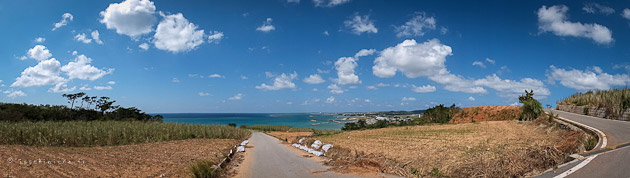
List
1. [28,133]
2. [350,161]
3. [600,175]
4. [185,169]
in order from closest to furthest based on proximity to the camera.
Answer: [600,175] → [185,169] → [350,161] → [28,133]

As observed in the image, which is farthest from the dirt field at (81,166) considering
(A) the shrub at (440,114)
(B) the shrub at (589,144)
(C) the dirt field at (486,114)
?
(A) the shrub at (440,114)

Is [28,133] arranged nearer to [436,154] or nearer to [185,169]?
[185,169]

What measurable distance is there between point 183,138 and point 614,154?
23.5 meters

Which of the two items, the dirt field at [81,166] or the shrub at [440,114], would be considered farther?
the shrub at [440,114]

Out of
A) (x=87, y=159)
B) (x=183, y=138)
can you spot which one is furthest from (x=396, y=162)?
(x=183, y=138)

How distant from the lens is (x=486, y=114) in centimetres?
3048

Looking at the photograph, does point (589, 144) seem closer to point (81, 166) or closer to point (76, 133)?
point (81, 166)

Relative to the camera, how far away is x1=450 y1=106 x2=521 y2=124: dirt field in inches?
1104

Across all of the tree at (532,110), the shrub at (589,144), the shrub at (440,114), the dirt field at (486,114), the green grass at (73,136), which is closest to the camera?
the shrub at (589,144)

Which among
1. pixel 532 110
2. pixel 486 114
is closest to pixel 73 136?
pixel 532 110

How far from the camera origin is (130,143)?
1842cm

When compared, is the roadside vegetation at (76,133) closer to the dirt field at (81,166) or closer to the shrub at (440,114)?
the dirt field at (81,166)

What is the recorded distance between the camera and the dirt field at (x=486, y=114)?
2805cm

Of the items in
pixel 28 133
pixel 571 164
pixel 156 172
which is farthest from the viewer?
pixel 28 133
